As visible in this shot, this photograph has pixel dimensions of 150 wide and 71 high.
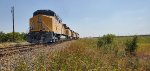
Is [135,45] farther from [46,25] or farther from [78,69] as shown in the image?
[78,69]

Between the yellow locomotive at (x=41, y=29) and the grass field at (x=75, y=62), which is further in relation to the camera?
the yellow locomotive at (x=41, y=29)

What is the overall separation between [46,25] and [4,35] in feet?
130

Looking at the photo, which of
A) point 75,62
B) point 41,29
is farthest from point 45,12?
point 75,62

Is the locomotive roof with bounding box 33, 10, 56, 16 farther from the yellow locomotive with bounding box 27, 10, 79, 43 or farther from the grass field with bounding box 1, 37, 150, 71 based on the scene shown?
the grass field with bounding box 1, 37, 150, 71

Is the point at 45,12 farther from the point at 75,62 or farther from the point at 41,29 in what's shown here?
the point at 75,62

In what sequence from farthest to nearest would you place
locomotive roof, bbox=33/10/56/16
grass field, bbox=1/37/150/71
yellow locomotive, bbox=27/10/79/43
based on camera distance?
locomotive roof, bbox=33/10/56/16 → yellow locomotive, bbox=27/10/79/43 → grass field, bbox=1/37/150/71

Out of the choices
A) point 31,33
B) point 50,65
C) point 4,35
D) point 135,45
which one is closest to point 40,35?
point 31,33

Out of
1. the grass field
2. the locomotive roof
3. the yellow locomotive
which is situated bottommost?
the grass field

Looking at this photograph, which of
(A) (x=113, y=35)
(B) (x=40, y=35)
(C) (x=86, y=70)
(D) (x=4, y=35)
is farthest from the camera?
(D) (x=4, y=35)

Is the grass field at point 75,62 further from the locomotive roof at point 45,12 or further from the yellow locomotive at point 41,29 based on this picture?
the locomotive roof at point 45,12

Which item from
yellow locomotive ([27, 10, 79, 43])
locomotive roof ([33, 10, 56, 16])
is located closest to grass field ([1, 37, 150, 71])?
yellow locomotive ([27, 10, 79, 43])

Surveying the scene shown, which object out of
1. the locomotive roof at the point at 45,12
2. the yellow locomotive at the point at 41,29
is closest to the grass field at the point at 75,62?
the yellow locomotive at the point at 41,29

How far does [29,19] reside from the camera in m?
28.9

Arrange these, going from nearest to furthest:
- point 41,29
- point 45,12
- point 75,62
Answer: point 75,62 < point 41,29 < point 45,12
